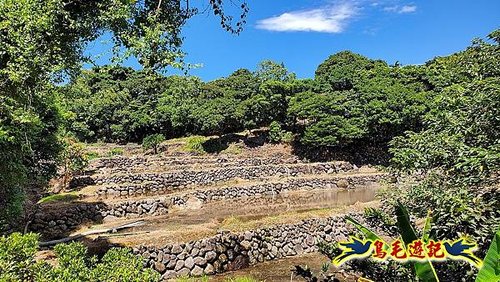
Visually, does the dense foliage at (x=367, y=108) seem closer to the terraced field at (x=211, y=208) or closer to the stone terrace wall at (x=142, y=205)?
the terraced field at (x=211, y=208)

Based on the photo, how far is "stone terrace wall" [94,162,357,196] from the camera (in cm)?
2536

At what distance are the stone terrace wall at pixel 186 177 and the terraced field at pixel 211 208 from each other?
0.07 meters

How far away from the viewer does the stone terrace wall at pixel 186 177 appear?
2536 cm

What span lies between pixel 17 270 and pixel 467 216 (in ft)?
24.2

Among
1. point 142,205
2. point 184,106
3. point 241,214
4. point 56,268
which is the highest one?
point 184,106

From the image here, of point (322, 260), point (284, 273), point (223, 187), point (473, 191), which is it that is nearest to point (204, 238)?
point (284, 273)

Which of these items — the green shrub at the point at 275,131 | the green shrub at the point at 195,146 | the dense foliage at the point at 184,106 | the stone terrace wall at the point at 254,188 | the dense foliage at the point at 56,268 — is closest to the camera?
the dense foliage at the point at 56,268

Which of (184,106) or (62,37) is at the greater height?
(184,106)

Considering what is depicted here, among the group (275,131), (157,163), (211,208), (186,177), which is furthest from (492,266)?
(275,131)

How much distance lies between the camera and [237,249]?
46.7 ft

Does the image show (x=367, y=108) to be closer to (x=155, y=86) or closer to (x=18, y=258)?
(x=155, y=86)

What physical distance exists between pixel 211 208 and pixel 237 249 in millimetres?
9868

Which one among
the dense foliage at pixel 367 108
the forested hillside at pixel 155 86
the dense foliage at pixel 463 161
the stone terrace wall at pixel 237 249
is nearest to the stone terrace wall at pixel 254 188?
the forested hillside at pixel 155 86

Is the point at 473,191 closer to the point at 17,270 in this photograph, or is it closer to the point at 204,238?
the point at 17,270
